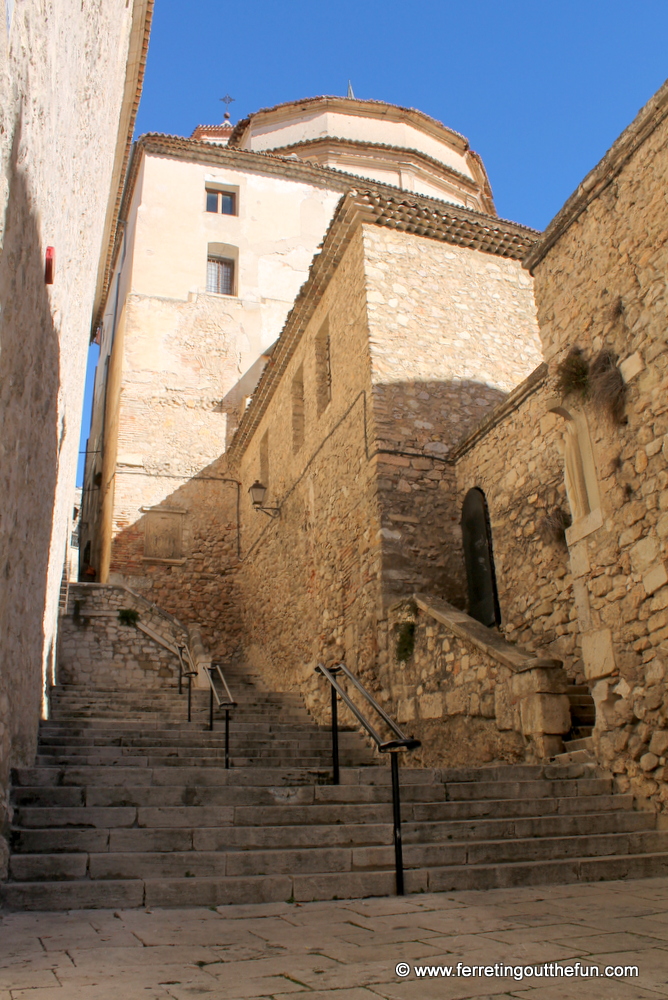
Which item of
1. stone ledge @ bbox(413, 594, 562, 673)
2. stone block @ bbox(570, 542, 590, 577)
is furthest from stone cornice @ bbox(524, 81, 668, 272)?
stone ledge @ bbox(413, 594, 562, 673)

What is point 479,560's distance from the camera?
9.82 meters

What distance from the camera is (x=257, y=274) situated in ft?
70.4

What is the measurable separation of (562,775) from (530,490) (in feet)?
11.5

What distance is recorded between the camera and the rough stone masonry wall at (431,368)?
32.9 feet

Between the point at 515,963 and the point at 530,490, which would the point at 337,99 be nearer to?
the point at 530,490

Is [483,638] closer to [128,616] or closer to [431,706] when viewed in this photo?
[431,706]

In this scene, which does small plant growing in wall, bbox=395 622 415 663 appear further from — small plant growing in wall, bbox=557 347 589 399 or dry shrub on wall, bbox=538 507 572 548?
small plant growing in wall, bbox=557 347 589 399

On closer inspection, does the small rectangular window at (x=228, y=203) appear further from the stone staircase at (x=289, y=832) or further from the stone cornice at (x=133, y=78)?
the stone staircase at (x=289, y=832)

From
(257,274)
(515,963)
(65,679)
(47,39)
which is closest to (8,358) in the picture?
(47,39)

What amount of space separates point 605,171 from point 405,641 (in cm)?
528

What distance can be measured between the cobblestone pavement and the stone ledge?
8.84ft

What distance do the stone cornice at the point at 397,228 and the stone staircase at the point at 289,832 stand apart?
316 inches

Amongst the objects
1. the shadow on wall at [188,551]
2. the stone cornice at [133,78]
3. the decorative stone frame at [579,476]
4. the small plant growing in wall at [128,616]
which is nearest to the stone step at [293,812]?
the decorative stone frame at [579,476]

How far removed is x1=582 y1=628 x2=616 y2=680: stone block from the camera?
607cm
